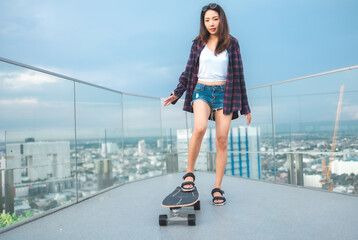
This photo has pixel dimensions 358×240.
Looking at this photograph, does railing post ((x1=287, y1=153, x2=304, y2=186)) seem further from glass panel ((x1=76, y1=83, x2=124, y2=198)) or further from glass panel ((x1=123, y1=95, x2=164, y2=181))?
glass panel ((x1=76, y1=83, x2=124, y2=198))

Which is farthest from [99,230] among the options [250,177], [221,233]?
[250,177]

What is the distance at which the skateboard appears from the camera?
188cm

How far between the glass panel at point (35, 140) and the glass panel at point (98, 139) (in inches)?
5.6

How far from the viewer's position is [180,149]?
15.1ft

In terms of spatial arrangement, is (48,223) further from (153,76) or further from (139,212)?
(153,76)

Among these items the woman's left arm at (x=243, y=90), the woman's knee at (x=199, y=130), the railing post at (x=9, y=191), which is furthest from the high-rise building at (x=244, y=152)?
the railing post at (x=9, y=191)

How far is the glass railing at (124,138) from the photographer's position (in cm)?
218

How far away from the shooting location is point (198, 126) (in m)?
2.25

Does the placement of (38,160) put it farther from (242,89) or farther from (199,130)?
(242,89)

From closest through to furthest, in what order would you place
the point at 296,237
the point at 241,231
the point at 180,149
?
1. the point at 296,237
2. the point at 241,231
3. the point at 180,149

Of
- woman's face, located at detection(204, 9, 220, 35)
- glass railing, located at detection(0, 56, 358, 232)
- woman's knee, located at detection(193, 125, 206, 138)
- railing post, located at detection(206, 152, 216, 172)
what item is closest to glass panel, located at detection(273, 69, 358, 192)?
glass railing, located at detection(0, 56, 358, 232)

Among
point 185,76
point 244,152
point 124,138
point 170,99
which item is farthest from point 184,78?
point 244,152

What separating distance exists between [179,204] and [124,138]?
74.6 inches

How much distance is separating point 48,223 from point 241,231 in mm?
1295
